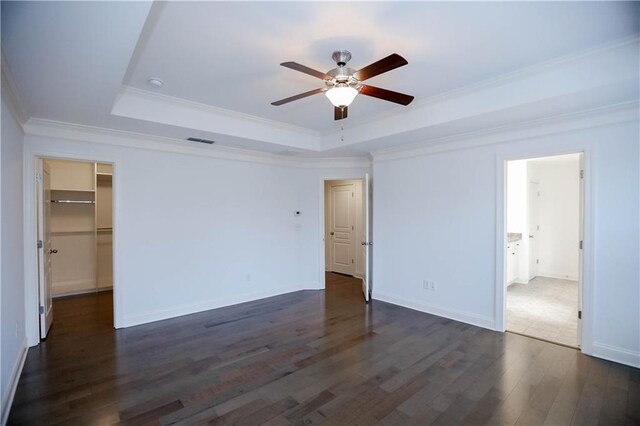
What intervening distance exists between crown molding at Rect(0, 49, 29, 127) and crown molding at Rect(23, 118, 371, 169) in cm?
26

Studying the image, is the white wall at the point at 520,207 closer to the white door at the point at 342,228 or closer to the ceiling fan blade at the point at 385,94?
the white door at the point at 342,228

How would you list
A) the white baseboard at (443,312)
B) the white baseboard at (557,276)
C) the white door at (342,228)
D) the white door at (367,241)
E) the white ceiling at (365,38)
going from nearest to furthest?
the white ceiling at (365,38)
the white baseboard at (443,312)
the white door at (367,241)
the white baseboard at (557,276)
the white door at (342,228)

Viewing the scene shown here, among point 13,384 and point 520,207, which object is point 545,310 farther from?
point 13,384

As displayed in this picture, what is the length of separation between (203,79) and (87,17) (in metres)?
1.36

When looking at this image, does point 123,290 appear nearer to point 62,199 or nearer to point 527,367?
point 62,199

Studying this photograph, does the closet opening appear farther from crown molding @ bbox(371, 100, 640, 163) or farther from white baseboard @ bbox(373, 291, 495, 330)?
crown molding @ bbox(371, 100, 640, 163)

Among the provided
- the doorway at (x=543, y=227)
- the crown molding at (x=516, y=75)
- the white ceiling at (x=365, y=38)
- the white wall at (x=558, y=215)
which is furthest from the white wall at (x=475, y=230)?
the white wall at (x=558, y=215)

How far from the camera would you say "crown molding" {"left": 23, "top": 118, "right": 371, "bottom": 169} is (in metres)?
3.54

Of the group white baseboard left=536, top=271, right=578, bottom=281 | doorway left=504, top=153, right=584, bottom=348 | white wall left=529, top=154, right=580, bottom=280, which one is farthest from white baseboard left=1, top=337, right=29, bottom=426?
white baseboard left=536, top=271, right=578, bottom=281

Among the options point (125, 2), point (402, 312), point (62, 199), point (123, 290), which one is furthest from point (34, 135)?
point (402, 312)

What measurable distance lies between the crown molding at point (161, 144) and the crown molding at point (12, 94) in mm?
263

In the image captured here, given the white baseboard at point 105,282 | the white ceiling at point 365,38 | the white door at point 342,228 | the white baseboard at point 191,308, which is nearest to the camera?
the white ceiling at point 365,38

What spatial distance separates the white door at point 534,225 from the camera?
6.51m

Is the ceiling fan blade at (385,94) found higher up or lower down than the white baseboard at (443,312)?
higher up
